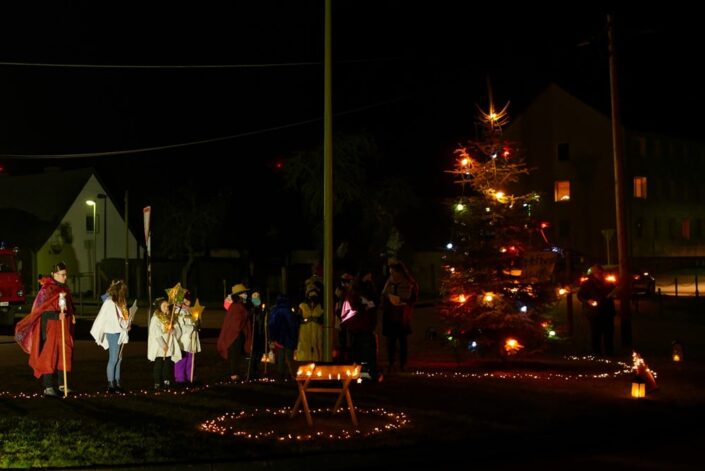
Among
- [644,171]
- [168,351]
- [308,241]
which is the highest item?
[644,171]

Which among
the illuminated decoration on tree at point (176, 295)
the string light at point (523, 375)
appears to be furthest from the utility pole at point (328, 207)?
the string light at point (523, 375)

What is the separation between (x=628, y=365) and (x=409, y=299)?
14.6 feet

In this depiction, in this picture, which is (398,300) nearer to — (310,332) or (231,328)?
(310,332)

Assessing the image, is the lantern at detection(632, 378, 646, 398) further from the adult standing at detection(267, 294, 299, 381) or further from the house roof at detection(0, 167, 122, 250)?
the house roof at detection(0, 167, 122, 250)

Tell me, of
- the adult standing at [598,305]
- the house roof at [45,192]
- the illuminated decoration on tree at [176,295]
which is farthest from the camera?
the house roof at [45,192]

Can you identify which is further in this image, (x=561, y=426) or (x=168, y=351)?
(x=168, y=351)

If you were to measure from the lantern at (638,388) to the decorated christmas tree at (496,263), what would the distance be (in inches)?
138

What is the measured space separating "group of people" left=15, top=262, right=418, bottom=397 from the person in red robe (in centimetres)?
1

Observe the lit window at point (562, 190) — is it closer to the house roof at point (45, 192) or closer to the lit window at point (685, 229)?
the lit window at point (685, 229)

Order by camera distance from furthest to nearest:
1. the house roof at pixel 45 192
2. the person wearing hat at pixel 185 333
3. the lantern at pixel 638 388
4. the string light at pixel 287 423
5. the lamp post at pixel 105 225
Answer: the house roof at pixel 45 192 < the lamp post at pixel 105 225 < the person wearing hat at pixel 185 333 < the lantern at pixel 638 388 < the string light at pixel 287 423

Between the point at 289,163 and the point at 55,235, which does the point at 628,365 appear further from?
the point at 55,235

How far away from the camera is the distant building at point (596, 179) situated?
2331 inches

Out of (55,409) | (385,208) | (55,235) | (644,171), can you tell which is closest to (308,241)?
(385,208)

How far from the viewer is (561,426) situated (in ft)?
34.6
